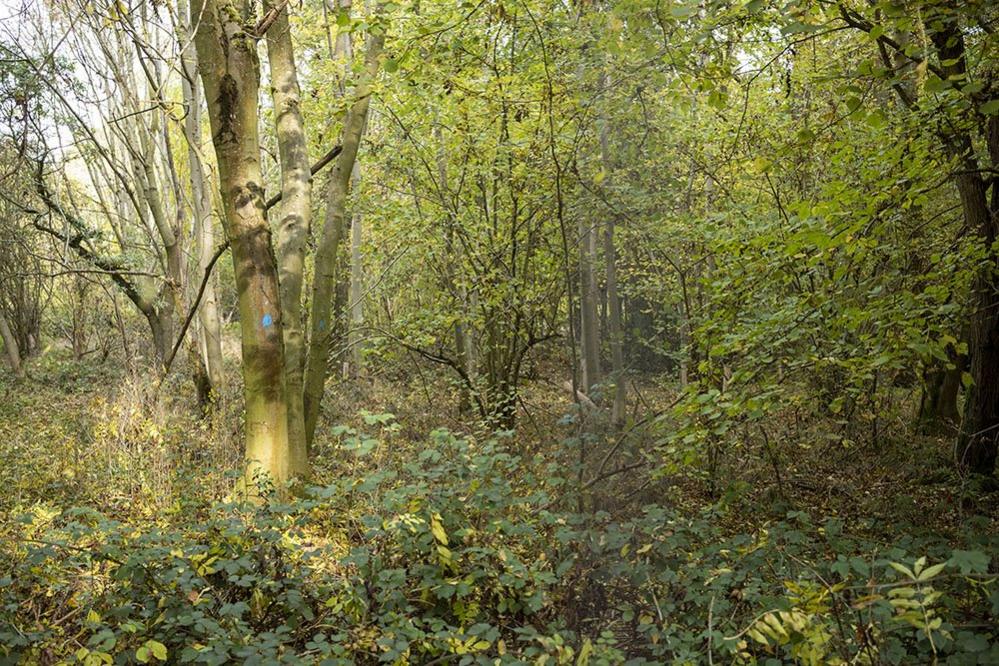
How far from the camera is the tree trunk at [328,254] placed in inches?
277

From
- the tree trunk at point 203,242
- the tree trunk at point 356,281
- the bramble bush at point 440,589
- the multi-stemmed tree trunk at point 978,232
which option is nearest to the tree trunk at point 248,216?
the bramble bush at point 440,589

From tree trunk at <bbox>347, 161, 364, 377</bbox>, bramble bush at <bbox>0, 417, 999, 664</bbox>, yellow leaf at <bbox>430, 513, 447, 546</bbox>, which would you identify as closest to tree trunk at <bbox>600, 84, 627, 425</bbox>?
bramble bush at <bbox>0, 417, 999, 664</bbox>

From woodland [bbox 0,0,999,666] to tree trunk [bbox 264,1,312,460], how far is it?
30 mm

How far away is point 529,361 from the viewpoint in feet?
39.9

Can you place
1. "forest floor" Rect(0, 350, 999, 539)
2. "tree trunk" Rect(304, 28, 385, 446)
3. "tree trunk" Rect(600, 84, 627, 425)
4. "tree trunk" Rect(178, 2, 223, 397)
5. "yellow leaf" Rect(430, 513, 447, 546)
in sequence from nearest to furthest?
1. "yellow leaf" Rect(430, 513, 447, 546)
2. "forest floor" Rect(0, 350, 999, 539)
3. "tree trunk" Rect(304, 28, 385, 446)
4. "tree trunk" Rect(600, 84, 627, 425)
5. "tree trunk" Rect(178, 2, 223, 397)

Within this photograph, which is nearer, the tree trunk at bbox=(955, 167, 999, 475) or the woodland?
the woodland

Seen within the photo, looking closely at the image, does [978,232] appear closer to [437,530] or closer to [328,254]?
[437,530]

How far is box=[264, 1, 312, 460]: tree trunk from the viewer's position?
20.9ft

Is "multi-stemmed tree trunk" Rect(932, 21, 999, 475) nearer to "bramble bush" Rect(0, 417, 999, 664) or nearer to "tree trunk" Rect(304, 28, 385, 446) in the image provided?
"bramble bush" Rect(0, 417, 999, 664)

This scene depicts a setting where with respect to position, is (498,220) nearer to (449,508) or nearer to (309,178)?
(309,178)

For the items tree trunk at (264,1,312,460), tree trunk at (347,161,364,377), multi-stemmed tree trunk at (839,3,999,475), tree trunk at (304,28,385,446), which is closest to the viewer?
multi-stemmed tree trunk at (839,3,999,475)

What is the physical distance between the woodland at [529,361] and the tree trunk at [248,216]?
0.08ft

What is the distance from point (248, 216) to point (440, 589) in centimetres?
344

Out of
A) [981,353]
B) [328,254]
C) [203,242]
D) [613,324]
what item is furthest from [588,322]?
[203,242]
